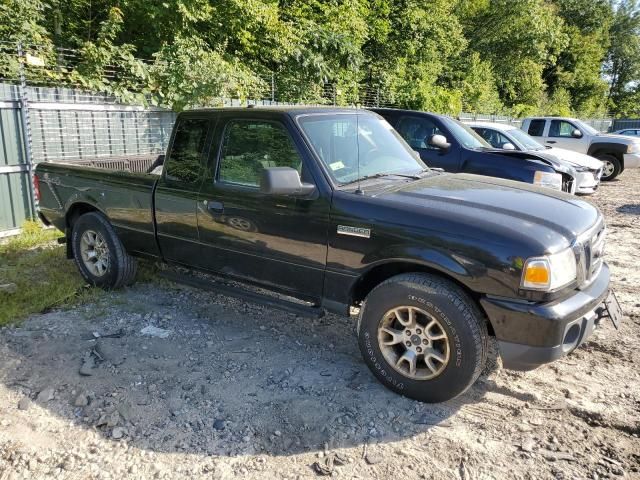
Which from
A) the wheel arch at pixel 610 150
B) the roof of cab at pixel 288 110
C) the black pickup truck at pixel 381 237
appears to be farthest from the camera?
the wheel arch at pixel 610 150

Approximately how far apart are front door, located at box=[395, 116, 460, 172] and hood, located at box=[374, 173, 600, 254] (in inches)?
171

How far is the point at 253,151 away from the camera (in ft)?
13.4

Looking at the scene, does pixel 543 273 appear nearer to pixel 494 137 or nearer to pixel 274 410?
pixel 274 410

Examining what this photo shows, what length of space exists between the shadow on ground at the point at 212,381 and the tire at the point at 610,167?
45.8 feet

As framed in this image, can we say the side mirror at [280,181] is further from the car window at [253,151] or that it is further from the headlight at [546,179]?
the headlight at [546,179]

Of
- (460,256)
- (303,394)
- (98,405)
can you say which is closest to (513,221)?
(460,256)

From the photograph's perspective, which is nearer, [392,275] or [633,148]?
[392,275]

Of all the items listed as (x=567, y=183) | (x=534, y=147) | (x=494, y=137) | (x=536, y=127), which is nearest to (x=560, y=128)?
(x=536, y=127)

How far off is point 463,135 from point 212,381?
6331 mm

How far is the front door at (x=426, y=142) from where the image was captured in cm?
832

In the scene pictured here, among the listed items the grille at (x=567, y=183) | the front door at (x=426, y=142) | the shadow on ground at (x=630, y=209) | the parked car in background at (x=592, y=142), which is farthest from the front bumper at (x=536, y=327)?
the parked car in background at (x=592, y=142)

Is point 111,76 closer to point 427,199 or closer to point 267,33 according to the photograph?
point 267,33

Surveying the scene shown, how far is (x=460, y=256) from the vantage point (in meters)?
3.12

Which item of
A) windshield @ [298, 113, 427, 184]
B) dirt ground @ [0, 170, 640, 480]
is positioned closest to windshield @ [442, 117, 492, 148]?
windshield @ [298, 113, 427, 184]
